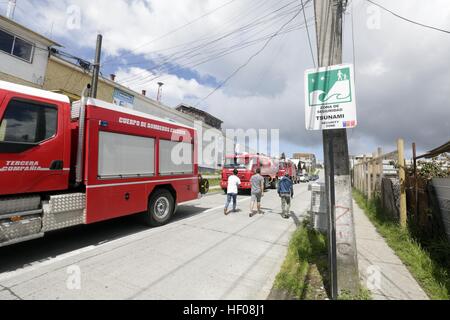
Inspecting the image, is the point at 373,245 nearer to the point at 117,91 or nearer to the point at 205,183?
the point at 205,183

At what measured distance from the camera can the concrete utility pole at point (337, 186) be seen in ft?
10.7

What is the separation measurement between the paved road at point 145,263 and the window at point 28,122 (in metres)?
2.18

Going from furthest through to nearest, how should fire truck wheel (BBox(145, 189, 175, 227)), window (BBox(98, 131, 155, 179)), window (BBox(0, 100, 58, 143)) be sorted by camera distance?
fire truck wheel (BBox(145, 189, 175, 227)), window (BBox(98, 131, 155, 179)), window (BBox(0, 100, 58, 143))

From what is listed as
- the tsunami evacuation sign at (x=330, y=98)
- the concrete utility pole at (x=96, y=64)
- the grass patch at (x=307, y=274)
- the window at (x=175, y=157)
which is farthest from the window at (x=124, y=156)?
the concrete utility pole at (x=96, y=64)

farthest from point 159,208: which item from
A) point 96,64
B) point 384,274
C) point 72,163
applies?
point 96,64

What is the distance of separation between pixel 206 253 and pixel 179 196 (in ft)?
10.2

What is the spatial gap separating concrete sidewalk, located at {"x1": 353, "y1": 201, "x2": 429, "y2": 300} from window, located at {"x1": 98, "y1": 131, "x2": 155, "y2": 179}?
5.24 m

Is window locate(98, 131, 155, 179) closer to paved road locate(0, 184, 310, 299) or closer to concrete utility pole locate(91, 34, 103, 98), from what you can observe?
paved road locate(0, 184, 310, 299)

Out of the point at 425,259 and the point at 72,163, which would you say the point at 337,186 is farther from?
the point at 72,163

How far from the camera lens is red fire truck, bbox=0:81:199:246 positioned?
13.5 feet

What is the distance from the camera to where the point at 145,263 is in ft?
14.5

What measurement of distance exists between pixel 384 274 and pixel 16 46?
60.6 ft

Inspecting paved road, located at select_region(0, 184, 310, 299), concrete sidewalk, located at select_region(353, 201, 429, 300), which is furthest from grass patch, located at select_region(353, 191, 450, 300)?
paved road, located at select_region(0, 184, 310, 299)

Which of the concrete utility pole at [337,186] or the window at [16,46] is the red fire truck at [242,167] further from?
the window at [16,46]
